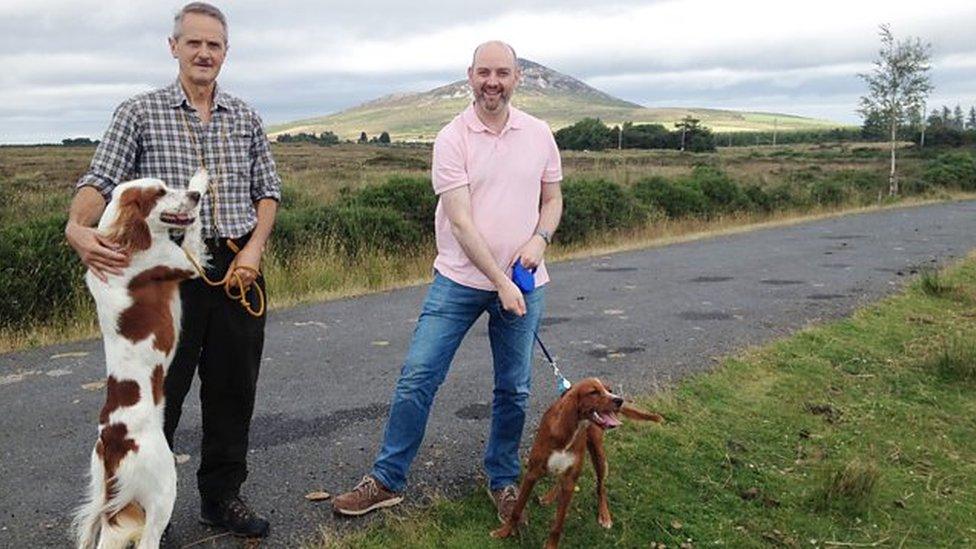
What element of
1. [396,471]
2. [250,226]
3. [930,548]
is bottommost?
[930,548]

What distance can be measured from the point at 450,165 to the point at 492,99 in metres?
0.35

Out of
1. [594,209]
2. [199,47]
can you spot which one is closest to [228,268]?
[199,47]

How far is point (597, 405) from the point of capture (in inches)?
142

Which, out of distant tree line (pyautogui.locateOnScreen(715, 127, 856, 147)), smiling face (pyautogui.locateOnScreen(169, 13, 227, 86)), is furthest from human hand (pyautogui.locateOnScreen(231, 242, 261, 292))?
distant tree line (pyautogui.locateOnScreen(715, 127, 856, 147))

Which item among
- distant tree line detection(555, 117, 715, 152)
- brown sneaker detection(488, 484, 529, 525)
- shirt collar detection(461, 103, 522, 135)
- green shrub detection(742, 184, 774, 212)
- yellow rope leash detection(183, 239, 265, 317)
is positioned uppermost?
distant tree line detection(555, 117, 715, 152)

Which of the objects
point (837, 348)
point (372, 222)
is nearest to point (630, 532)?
point (837, 348)

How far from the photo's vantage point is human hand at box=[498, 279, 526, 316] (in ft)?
12.3

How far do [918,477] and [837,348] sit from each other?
2.65 meters

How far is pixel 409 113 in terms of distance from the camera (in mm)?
195625

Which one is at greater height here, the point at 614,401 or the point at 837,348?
the point at 614,401

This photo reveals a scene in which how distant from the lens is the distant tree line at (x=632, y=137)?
3086 inches

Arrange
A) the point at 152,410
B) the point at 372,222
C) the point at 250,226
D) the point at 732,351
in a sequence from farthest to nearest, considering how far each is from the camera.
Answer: the point at 372,222
the point at 732,351
the point at 250,226
the point at 152,410

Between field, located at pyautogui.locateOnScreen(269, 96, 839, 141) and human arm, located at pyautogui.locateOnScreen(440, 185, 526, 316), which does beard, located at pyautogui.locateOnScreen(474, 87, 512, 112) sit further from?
field, located at pyautogui.locateOnScreen(269, 96, 839, 141)

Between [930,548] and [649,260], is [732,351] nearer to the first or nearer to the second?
[930,548]
